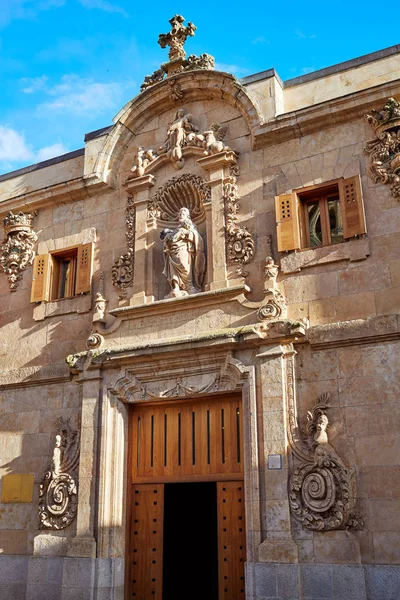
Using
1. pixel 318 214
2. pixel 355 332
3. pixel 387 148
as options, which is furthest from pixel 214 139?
pixel 355 332

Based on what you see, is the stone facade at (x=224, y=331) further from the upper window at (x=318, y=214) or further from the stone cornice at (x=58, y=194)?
the upper window at (x=318, y=214)

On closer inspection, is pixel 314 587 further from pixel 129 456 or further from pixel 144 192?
pixel 144 192

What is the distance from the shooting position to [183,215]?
12375mm

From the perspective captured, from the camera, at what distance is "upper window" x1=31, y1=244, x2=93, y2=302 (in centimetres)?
1328

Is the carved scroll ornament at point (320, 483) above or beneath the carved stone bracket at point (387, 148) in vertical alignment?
beneath

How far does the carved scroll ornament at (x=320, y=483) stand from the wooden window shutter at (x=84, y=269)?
5.21 meters

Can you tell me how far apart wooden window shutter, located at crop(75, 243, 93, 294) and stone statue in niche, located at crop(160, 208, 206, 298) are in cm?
173

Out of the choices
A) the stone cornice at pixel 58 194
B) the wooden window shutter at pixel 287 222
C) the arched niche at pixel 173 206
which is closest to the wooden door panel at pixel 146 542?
the arched niche at pixel 173 206

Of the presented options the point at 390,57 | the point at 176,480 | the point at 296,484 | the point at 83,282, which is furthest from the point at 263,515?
the point at 390,57

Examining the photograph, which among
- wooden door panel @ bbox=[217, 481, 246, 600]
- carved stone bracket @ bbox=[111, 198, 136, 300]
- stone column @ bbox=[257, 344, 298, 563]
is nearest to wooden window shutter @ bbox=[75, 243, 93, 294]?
carved stone bracket @ bbox=[111, 198, 136, 300]

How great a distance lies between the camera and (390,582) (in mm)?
8984

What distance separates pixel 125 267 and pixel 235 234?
7.77 feet

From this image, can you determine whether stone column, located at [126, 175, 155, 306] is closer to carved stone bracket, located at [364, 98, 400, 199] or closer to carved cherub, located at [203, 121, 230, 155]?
carved cherub, located at [203, 121, 230, 155]

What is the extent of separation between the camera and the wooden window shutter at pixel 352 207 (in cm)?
1063
